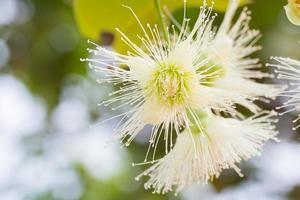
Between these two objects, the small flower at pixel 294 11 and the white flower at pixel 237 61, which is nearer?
the small flower at pixel 294 11

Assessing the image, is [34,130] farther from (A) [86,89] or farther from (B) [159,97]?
(B) [159,97]

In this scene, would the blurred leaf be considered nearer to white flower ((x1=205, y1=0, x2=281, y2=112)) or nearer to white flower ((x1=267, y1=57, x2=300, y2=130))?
white flower ((x1=205, y1=0, x2=281, y2=112))

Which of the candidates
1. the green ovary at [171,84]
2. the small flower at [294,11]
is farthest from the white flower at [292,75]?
the green ovary at [171,84]

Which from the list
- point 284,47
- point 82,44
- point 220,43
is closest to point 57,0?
point 82,44

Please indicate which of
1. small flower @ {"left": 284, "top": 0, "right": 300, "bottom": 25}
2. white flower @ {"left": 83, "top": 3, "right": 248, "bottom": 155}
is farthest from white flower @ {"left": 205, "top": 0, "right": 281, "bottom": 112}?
small flower @ {"left": 284, "top": 0, "right": 300, "bottom": 25}

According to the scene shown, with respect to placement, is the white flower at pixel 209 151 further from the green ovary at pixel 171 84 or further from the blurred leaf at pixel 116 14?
the blurred leaf at pixel 116 14

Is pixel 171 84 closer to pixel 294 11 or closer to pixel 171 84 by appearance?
pixel 171 84

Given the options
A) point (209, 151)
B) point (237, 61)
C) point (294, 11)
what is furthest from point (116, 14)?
point (294, 11)
